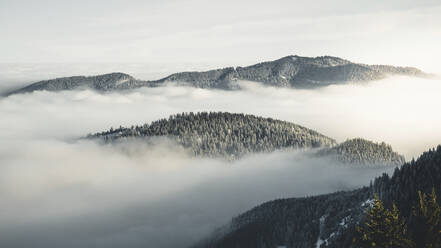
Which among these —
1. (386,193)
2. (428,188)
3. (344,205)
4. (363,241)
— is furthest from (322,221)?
(363,241)

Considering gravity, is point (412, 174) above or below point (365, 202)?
above

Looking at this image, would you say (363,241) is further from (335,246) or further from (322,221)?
(322,221)

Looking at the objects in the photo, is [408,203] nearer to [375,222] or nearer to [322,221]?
[322,221]

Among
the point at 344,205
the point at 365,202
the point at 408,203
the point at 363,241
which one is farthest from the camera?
the point at 344,205

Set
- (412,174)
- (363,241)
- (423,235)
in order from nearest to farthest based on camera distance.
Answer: (423,235)
(363,241)
(412,174)

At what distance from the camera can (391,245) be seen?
138ft

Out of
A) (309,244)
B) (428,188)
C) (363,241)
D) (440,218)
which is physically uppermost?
(440,218)

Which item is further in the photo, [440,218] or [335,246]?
[335,246]

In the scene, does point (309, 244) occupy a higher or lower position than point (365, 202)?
lower

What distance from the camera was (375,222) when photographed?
1656 inches

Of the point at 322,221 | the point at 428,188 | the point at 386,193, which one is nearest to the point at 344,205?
the point at 322,221

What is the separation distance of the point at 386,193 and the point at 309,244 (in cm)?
3982

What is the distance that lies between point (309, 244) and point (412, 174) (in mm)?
49310

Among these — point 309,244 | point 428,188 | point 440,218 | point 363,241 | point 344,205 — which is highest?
point 440,218
